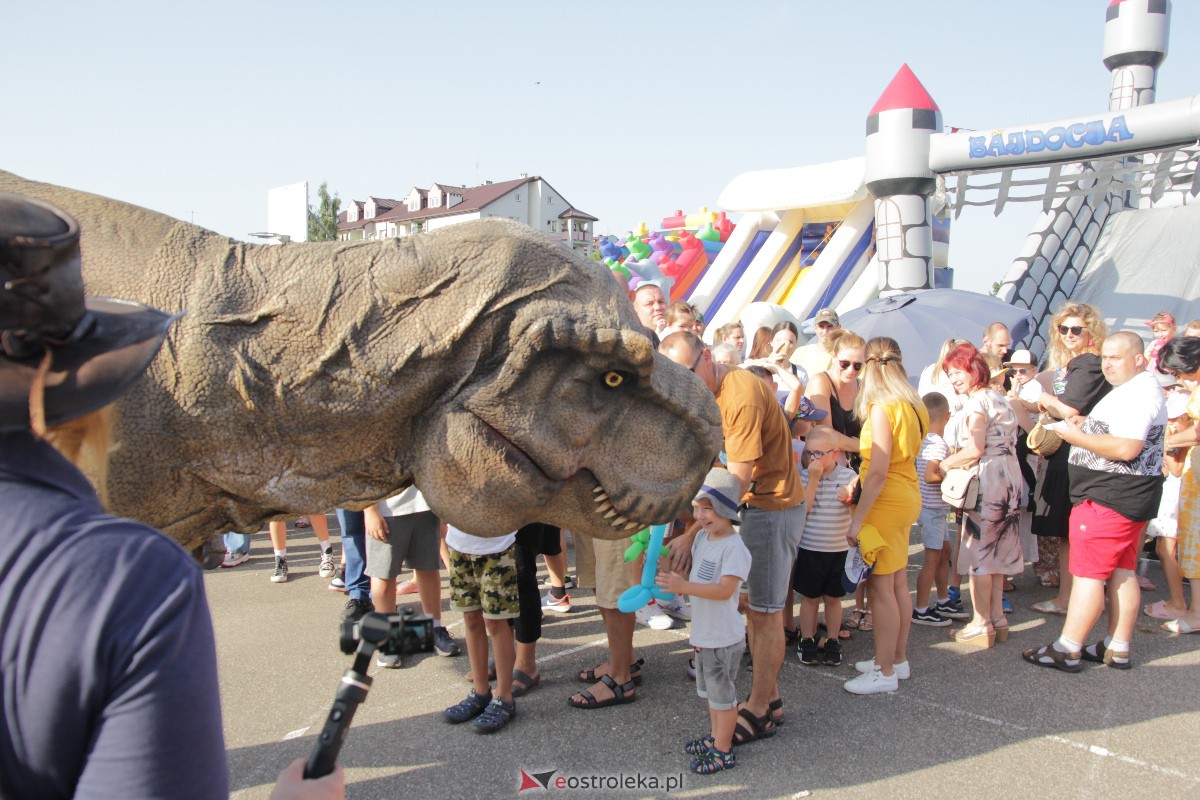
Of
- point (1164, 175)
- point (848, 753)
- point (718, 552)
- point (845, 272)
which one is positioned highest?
point (1164, 175)

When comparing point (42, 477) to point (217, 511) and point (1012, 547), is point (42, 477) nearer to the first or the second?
point (217, 511)

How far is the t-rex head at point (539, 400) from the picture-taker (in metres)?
1.66

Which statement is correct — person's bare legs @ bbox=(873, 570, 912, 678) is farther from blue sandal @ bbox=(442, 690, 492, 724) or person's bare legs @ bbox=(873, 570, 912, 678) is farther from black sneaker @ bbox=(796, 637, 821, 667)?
blue sandal @ bbox=(442, 690, 492, 724)

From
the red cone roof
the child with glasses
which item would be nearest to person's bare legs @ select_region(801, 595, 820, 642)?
the child with glasses

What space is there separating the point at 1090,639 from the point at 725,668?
10.5 feet

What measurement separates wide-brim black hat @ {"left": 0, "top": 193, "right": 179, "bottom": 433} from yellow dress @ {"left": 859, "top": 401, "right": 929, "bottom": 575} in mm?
4590

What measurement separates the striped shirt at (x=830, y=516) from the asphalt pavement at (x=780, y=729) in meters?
0.79

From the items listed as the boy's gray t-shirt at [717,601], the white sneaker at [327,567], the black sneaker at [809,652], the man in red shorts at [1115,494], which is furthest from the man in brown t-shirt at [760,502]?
the white sneaker at [327,567]

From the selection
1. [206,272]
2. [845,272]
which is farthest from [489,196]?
[206,272]

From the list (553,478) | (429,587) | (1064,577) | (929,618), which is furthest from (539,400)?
(1064,577)

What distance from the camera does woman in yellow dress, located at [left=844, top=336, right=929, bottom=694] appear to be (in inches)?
200

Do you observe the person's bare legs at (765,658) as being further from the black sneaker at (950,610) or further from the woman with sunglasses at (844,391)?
the black sneaker at (950,610)

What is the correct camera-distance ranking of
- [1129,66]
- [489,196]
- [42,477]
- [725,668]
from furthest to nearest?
[489,196]
[1129,66]
[725,668]
[42,477]

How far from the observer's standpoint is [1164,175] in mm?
15773
